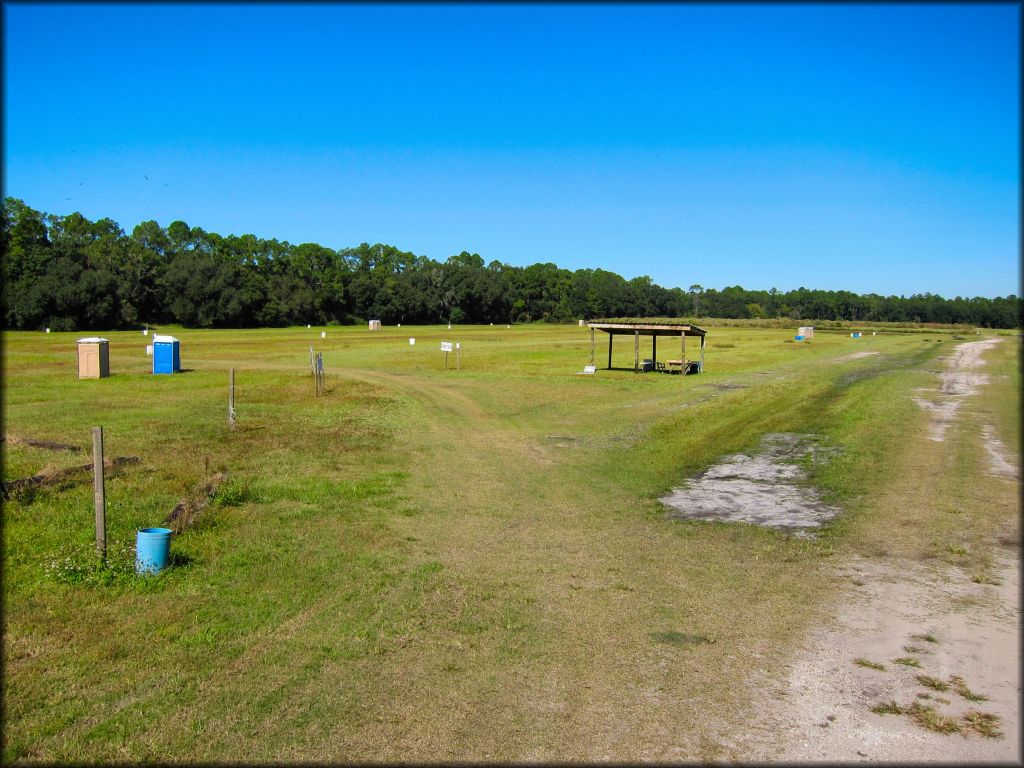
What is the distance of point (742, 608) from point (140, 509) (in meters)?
8.88

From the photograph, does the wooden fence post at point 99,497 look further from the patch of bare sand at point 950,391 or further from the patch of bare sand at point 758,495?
the patch of bare sand at point 950,391

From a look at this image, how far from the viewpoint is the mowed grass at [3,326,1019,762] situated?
19.2 ft

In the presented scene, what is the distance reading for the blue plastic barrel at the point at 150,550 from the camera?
8.94m

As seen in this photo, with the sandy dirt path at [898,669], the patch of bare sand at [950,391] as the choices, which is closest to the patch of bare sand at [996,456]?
the patch of bare sand at [950,391]

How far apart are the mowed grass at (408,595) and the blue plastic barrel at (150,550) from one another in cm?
30

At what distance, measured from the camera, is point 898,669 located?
6.81 metres

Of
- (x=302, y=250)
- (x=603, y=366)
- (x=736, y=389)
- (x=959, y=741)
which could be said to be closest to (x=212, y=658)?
(x=959, y=741)

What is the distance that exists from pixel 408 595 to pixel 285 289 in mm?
105309

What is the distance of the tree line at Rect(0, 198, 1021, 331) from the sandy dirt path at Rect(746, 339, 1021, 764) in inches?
1701

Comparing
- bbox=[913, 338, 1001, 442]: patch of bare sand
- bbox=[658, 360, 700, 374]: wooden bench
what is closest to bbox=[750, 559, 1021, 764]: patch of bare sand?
bbox=[913, 338, 1001, 442]: patch of bare sand

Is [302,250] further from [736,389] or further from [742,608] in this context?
[742,608]

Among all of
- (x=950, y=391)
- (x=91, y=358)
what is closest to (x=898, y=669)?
(x=950, y=391)

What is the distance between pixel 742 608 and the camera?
8406mm

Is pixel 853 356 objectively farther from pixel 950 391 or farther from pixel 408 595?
pixel 408 595
